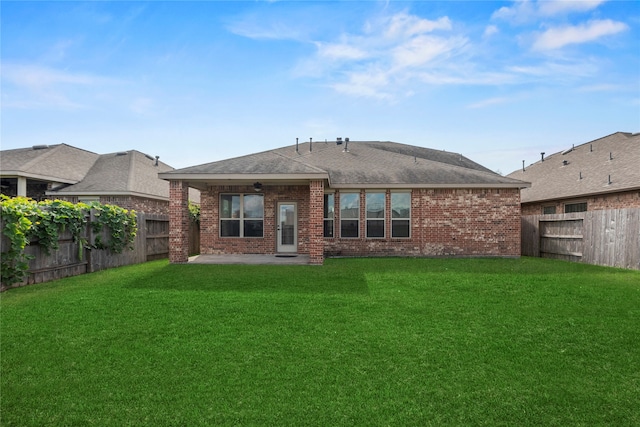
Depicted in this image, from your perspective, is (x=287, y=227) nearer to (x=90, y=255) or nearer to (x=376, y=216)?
(x=376, y=216)

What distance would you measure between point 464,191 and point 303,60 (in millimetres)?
7701

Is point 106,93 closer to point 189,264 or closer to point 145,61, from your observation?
point 145,61

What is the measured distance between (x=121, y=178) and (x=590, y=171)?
20.5 meters

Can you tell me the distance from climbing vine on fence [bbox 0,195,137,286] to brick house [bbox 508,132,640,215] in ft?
54.5

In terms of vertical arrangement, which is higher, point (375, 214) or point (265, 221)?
point (375, 214)

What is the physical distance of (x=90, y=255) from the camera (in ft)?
35.7

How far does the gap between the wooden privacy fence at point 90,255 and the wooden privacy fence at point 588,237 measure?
14.8 m

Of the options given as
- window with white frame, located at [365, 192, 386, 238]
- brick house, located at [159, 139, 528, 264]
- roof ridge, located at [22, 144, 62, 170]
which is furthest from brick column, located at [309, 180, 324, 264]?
roof ridge, located at [22, 144, 62, 170]

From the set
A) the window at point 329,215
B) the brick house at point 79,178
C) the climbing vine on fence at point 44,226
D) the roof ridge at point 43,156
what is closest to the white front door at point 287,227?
the window at point 329,215

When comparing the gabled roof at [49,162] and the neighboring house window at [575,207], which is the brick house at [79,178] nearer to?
the gabled roof at [49,162]

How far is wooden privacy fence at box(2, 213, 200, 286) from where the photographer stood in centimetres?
905

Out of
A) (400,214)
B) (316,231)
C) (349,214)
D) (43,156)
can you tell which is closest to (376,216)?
(400,214)

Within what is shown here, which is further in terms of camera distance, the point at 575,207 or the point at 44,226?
the point at 575,207

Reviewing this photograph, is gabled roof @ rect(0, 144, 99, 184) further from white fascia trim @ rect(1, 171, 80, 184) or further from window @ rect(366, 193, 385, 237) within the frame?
window @ rect(366, 193, 385, 237)
